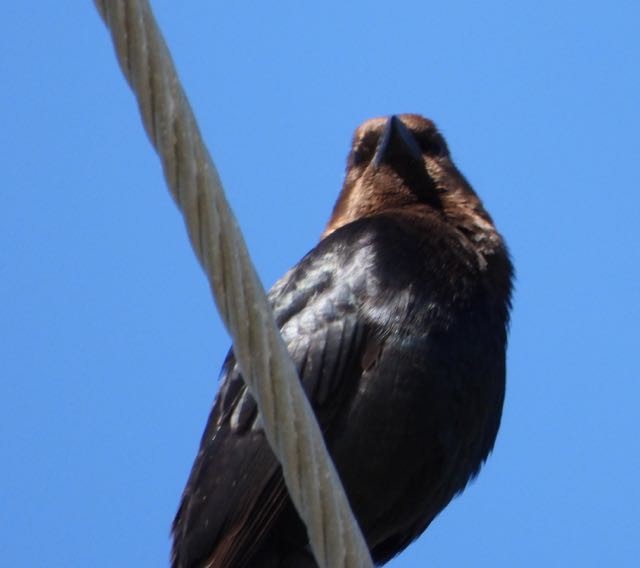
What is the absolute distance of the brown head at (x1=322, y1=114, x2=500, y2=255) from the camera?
5.66 meters

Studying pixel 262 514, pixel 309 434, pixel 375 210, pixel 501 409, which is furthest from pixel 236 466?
pixel 309 434

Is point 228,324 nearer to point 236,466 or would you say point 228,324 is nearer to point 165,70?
point 165,70

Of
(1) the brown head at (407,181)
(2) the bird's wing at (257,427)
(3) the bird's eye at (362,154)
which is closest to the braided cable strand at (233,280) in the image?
(2) the bird's wing at (257,427)

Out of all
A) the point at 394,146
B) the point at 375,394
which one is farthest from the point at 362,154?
the point at 375,394

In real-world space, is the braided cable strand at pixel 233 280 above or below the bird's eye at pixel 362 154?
below

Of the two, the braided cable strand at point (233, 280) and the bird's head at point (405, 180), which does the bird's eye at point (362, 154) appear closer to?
the bird's head at point (405, 180)

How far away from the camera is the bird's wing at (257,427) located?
15.4 feet

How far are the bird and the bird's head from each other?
0.33m

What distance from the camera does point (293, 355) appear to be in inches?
193

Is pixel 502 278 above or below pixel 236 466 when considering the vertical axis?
above

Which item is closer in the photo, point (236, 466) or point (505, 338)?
point (236, 466)

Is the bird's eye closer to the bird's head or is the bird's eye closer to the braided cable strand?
the bird's head

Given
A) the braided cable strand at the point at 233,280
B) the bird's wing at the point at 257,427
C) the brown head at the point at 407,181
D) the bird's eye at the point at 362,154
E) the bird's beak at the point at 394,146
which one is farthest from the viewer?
the bird's eye at the point at 362,154

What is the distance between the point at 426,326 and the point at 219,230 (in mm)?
1969
